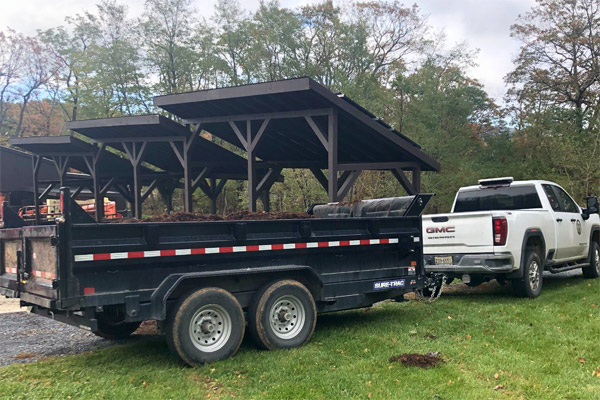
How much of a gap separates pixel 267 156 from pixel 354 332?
38.8ft

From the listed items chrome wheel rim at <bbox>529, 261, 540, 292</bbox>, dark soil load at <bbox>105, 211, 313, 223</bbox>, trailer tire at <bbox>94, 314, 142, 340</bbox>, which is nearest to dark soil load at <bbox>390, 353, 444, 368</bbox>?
dark soil load at <bbox>105, 211, 313, 223</bbox>

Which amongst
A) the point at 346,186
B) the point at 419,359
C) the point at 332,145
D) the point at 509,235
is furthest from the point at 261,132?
the point at 419,359

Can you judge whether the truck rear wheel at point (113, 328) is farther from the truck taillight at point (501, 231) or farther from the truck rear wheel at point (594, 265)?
the truck rear wheel at point (594, 265)

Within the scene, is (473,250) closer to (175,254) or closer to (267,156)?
(175,254)

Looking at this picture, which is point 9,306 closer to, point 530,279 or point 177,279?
point 177,279

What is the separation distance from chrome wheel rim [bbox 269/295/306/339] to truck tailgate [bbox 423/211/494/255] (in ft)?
11.7

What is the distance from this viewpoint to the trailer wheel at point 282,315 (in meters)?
5.65

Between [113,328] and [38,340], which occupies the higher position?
[113,328]

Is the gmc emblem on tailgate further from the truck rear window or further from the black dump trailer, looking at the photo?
the black dump trailer

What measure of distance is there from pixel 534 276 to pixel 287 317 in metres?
4.92

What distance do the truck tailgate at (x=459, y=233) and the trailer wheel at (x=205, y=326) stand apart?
14.4ft

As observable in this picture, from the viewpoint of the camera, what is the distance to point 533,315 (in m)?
7.26

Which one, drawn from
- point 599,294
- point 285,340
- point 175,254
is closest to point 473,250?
point 599,294

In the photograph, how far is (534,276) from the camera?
872 centimetres
